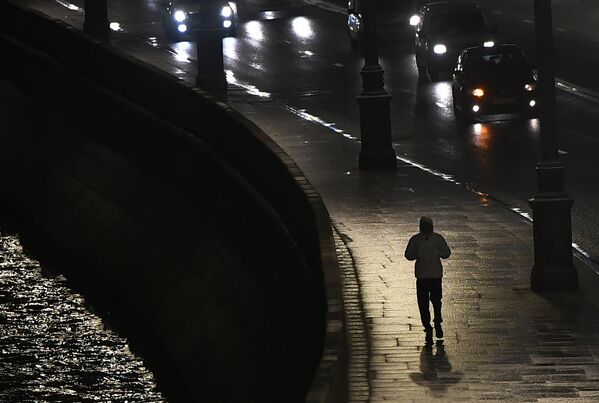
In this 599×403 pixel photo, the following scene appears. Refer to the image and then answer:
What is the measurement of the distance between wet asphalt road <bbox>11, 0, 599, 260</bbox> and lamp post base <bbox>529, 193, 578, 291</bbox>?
2.99 m

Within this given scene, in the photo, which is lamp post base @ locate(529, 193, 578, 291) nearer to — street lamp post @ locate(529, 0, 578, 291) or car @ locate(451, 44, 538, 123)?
street lamp post @ locate(529, 0, 578, 291)

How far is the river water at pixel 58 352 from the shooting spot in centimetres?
2816

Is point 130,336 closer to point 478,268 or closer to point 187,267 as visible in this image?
point 187,267

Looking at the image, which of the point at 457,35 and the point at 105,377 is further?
the point at 457,35

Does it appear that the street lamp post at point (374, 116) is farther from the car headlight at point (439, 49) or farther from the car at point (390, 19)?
the car at point (390, 19)

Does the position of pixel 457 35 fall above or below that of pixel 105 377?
above

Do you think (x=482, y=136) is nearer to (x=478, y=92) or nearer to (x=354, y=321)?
(x=478, y=92)

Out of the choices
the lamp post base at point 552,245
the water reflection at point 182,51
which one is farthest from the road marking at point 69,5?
the lamp post base at point 552,245

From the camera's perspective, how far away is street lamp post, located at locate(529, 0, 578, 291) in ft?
74.2

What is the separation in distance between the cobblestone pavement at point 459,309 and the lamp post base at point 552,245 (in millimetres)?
210

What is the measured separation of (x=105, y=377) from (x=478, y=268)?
768cm

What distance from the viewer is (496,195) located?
1205 inches

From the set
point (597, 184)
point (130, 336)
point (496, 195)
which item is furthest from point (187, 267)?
point (597, 184)

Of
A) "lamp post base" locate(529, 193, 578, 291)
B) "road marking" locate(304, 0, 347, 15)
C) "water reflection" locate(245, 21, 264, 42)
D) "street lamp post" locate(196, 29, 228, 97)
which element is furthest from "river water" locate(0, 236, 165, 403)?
"road marking" locate(304, 0, 347, 15)
